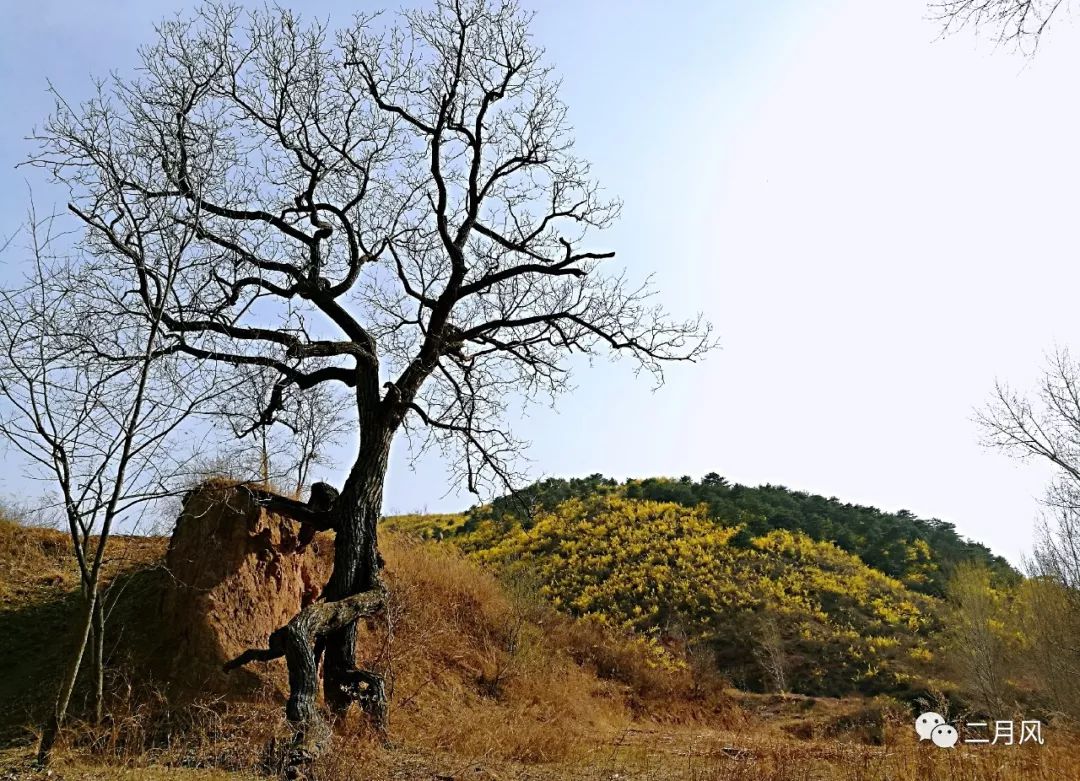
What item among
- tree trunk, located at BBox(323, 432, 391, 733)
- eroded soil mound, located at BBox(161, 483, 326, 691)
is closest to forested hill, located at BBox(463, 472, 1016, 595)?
eroded soil mound, located at BBox(161, 483, 326, 691)

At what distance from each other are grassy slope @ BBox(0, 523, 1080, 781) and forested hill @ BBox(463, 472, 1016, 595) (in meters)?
14.4

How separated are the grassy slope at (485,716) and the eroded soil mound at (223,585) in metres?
0.60

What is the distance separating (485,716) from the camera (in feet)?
34.7

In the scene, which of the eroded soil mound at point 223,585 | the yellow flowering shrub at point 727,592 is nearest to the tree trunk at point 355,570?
the eroded soil mound at point 223,585

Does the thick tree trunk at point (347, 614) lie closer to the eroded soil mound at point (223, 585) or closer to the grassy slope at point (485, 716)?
the grassy slope at point (485, 716)

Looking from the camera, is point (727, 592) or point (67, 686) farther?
point (727, 592)

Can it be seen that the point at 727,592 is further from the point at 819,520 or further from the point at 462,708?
the point at 462,708

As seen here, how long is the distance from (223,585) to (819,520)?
3323cm

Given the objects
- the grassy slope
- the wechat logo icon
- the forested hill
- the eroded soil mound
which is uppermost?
the forested hill

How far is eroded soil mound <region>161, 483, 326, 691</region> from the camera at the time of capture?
8617 millimetres

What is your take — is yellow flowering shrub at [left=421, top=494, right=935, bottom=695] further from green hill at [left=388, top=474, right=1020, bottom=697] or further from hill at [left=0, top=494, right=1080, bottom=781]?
hill at [left=0, top=494, right=1080, bottom=781]

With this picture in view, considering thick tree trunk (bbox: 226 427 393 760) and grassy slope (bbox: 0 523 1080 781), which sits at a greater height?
thick tree trunk (bbox: 226 427 393 760)

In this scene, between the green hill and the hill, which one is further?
the green hill
